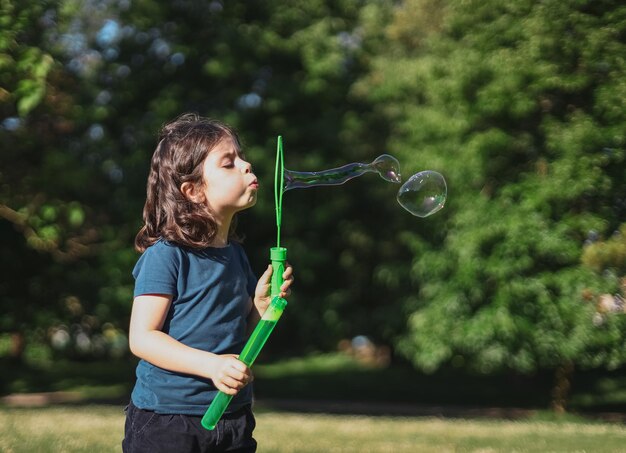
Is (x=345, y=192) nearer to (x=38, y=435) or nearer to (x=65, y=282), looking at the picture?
(x=65, y=282)

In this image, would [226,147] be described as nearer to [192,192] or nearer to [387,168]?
[192,192]

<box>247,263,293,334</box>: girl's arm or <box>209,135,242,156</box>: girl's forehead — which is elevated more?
<box>209,135,242,156</box>: girl's forehead

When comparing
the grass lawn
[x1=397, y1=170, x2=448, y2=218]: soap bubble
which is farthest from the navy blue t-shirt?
the grass lawn

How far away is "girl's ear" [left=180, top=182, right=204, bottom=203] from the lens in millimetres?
3094

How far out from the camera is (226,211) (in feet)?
10.1

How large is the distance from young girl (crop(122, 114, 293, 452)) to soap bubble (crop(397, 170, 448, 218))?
2.10 meters

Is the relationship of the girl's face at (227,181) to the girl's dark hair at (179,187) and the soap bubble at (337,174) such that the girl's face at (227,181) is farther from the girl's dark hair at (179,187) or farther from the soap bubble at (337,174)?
the soap bubble at (337,174)

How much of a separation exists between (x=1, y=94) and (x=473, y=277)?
8810 mm

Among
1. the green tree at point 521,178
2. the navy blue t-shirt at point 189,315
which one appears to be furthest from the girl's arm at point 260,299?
the green tree at point 521,178

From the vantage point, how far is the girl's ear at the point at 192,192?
3094 mm

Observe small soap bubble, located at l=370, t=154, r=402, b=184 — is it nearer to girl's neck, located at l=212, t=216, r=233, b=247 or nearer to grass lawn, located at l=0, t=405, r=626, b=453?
girl's neck, located at l=212, t=216, r=233, b=247

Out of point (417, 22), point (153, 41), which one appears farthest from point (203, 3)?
point (417, 22)

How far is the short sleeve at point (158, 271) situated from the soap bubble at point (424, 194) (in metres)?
2.37

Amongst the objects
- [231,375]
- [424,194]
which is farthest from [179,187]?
[424,194]
